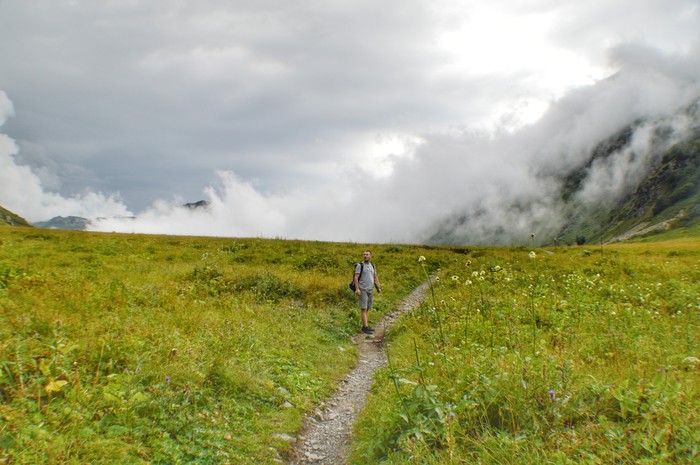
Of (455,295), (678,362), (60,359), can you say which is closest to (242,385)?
(60,359)

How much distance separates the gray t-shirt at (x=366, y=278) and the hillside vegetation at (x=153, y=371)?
5.11ft

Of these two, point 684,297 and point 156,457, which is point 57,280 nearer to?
point 156,457

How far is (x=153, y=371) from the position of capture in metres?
6.73

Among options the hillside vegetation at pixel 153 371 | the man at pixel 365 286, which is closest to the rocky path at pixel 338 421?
the hillside vegetation at pixel 153 371

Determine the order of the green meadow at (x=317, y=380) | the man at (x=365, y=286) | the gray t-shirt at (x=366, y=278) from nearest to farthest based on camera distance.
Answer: the green meadow at (x=317, y=380)
the man at (x=365, y=286)
the gray t-shirt at (x=366, y=278)

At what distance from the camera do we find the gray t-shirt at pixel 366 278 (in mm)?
15711

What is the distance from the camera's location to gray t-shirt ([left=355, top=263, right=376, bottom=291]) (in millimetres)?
15711

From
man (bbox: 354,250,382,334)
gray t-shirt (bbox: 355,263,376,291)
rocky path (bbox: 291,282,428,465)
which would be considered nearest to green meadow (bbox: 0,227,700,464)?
rocky path (bbox: 291,282,428,465)

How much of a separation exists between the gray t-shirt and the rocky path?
347 centimetres

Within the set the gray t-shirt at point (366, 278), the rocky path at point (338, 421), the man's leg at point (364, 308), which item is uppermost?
the gray t-shirt at point (366, 278)

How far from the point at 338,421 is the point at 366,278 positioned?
8.36m

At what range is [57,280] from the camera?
12000mm

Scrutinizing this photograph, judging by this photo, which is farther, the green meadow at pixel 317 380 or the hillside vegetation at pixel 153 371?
the hillside vegetation at pixel 153 371

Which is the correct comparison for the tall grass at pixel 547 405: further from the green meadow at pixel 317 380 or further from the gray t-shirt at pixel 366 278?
the gray t-shirt at pixel 366 278
